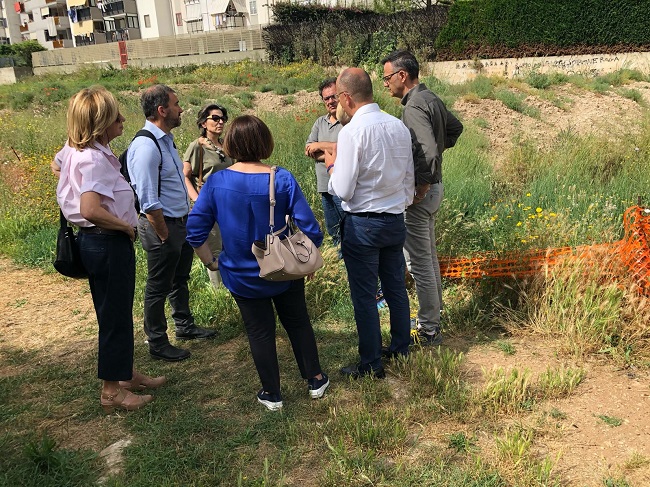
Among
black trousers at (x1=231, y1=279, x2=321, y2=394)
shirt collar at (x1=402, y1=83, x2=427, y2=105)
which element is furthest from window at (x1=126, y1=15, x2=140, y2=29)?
black trousers at (x1=231, y1=279, x2=321, y2=394)

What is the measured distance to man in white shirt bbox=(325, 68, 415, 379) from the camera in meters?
3.16

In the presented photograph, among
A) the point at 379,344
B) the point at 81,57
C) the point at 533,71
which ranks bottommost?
the point at 379,344

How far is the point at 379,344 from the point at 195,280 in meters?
2.57

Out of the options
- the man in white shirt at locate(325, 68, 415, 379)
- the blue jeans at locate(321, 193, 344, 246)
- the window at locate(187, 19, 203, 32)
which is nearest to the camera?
the man in white shirt at locate(325, 68, 415, 379)

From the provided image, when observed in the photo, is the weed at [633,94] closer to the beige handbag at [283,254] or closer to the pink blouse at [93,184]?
the beige handbag at [283,254]

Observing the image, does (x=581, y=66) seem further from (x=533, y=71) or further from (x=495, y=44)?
(x=495, y=44)

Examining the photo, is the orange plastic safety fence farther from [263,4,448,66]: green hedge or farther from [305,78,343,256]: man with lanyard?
[263,4,448,66]: green hedge

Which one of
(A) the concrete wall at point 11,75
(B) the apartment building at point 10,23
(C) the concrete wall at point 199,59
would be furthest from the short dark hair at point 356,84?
(B) the apartment building at point 10,23

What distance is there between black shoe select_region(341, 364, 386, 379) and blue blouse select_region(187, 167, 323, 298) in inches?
34.2

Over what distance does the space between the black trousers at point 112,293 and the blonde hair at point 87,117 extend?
550mm

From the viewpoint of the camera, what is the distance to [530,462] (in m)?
2.62

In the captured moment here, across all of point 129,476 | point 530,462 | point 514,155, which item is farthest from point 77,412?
point 514,155

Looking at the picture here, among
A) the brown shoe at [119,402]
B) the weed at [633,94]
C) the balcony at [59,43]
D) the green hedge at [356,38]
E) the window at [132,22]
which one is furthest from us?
the balcony at [59,43]

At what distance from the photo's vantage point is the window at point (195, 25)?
48.5 metres
